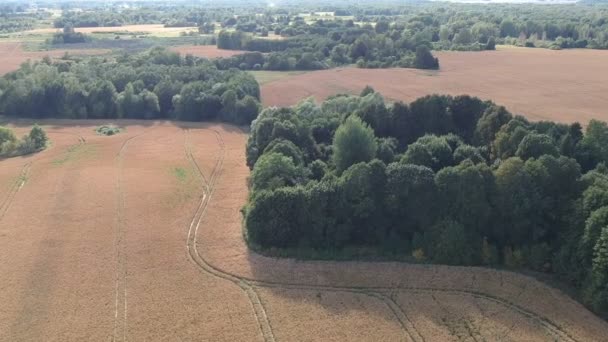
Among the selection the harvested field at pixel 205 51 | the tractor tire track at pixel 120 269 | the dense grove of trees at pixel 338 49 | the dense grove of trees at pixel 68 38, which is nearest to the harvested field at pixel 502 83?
the dense grove of trees at pixel 338 49

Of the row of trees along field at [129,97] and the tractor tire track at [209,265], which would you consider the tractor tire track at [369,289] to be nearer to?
the tractor tire track at [209,265]

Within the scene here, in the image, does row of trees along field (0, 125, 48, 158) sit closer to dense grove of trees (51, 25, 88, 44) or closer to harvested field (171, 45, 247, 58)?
harvested field (171, 45, 247, 58)

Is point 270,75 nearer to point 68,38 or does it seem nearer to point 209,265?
point 68,38

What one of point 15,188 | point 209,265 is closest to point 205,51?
point 15,188

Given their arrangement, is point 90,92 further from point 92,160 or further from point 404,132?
point 404,132

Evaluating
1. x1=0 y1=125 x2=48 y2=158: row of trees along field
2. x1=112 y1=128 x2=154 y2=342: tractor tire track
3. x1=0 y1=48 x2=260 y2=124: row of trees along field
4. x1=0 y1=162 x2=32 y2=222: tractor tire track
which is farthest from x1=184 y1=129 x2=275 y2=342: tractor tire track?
x1=0 y1=48 x2=260 y2=124: row of trees along field

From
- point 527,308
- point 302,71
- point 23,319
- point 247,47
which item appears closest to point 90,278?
point 23,319
